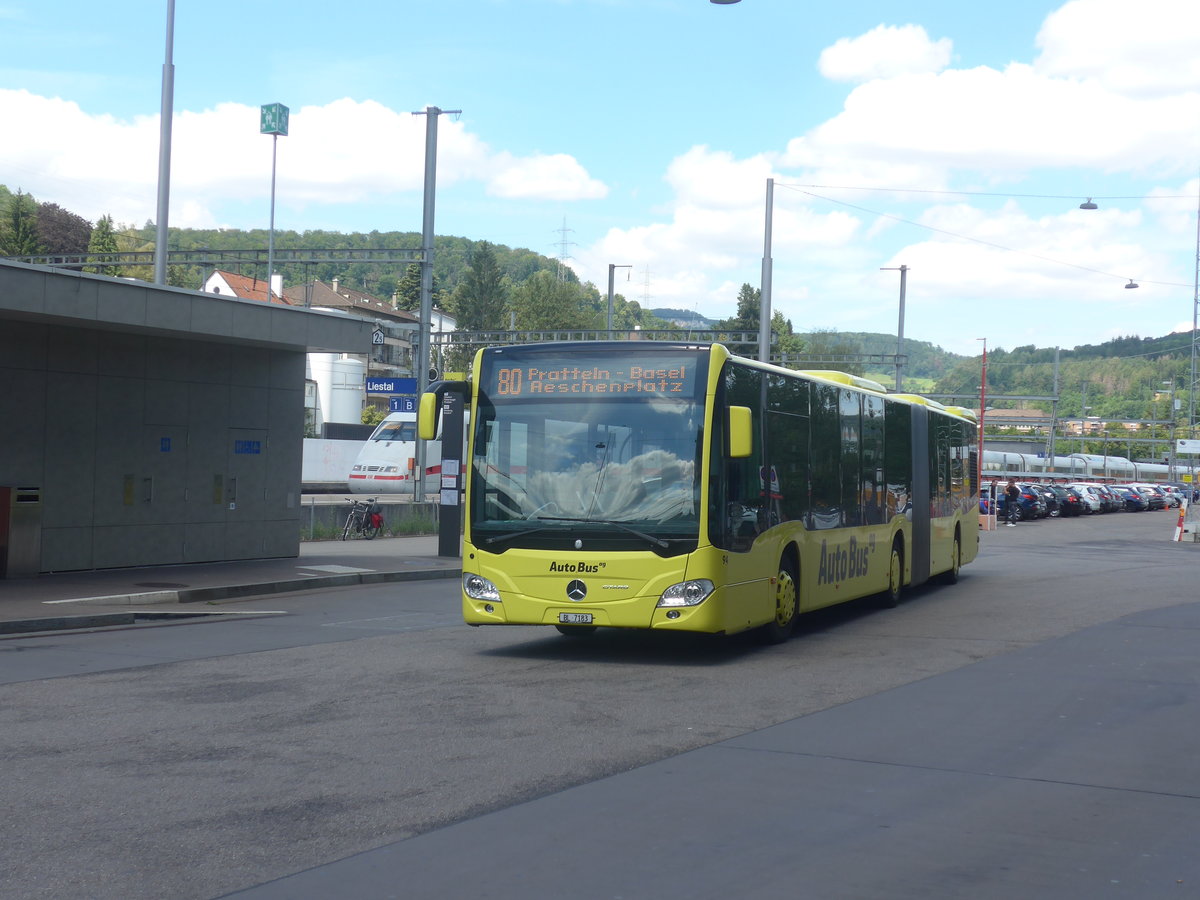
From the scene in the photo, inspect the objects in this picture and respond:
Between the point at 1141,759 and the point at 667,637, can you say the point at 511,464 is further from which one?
the point at 1141,759

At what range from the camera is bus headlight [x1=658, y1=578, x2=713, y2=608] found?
11.7 meters

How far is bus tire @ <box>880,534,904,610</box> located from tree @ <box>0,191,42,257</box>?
8133 cm

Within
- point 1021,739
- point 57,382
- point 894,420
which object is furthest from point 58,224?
point 1021,739

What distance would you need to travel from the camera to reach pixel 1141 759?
8188mm

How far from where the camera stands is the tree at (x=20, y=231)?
89.4 meters

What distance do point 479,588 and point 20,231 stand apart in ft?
290

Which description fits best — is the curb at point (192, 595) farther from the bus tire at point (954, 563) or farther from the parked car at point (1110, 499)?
the parked car at point (1110, 499)

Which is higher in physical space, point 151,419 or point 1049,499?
point 151,419

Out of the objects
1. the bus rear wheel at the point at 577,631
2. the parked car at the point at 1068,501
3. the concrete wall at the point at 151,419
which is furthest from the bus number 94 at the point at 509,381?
the parked car at the point at 1068,501

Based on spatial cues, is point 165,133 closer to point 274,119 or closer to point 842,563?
point 842,563

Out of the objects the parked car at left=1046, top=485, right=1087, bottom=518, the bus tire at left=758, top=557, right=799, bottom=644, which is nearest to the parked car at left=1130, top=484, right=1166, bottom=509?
the parked car at left=1046, top=485, right=1087, bottom=518

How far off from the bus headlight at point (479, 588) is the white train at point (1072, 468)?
7834 cm

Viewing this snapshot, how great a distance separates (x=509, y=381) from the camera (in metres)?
12.7

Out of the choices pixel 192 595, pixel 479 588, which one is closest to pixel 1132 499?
pixel 192 595
